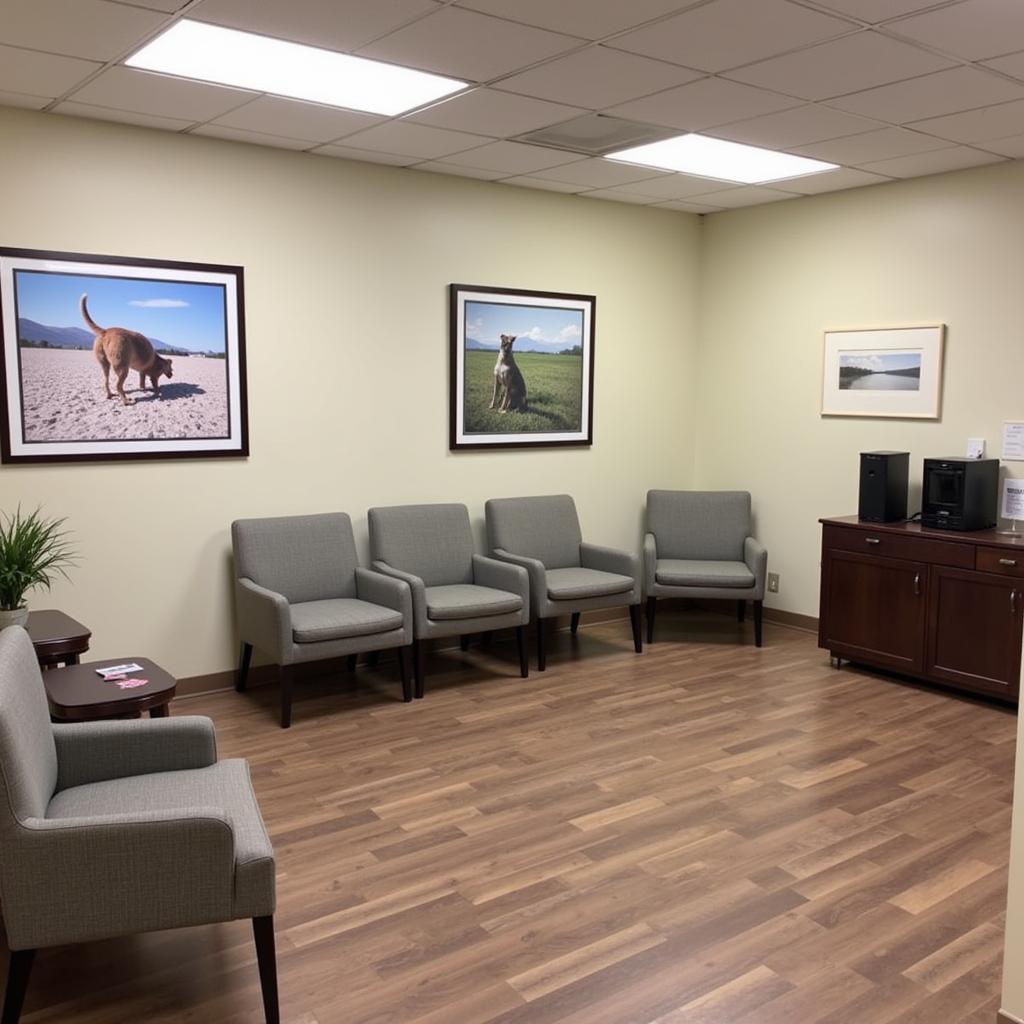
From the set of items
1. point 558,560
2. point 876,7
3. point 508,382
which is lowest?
point 558,560

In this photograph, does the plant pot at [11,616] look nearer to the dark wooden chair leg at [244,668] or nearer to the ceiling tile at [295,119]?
the dark wooden chair leg at [244,668]

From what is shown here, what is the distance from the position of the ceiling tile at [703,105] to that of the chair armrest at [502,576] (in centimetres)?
160

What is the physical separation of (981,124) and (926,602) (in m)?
1.55

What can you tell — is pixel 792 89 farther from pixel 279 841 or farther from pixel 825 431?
pixel 279 841

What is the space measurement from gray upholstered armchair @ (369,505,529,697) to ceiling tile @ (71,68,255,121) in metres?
1.48

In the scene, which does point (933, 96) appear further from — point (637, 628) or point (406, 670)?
point (406, 670)

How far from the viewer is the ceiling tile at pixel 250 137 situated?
3.11m

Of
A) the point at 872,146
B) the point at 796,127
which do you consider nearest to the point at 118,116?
the point at 796,127

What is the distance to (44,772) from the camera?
1.71 metres

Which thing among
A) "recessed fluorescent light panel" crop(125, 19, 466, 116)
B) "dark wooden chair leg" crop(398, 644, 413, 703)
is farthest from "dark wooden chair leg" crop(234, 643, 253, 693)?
"recessed fluorescent light panel" crop(125, 19, 466, 116)

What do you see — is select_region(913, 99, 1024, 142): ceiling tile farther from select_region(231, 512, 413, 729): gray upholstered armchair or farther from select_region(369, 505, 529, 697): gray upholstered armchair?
select_region(231, 512, 413, 729): gray upholstered armchair

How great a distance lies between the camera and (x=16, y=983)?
4.97 ft

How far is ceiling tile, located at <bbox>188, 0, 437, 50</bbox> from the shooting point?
2.06m

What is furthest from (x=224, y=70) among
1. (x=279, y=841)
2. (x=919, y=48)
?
(x=279, y=841)
